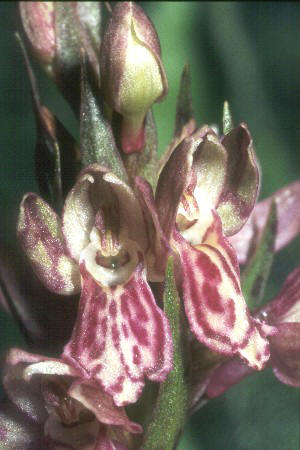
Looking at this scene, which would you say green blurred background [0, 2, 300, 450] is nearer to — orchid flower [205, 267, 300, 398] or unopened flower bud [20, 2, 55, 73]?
unopened flower bud [20, 2, 55, 73]

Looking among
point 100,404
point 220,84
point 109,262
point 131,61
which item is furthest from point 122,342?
point 220,84

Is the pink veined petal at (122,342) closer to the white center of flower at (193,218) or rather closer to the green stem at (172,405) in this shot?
the green stem at (172,405)

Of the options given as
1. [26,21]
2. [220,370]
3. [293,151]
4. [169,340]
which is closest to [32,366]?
[169,340]

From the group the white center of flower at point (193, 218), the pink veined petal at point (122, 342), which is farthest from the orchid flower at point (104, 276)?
the white center of flower at point (193, 218)

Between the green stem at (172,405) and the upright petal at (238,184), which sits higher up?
the upright petal at (238,184)

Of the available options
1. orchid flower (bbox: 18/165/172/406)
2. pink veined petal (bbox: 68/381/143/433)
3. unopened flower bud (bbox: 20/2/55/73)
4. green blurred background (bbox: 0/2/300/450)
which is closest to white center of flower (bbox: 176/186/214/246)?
orchid flower (bbox: 18/165/172/406)

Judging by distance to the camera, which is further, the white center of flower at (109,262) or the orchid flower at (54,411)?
the white center of flower at (109,262)

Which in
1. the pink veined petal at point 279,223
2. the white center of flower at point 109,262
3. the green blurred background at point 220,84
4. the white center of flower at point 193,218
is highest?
the white center of flower at point 193,218
